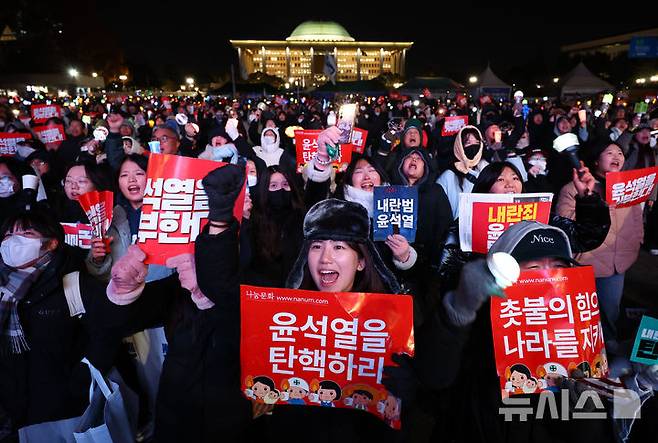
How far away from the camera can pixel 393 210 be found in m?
3.23

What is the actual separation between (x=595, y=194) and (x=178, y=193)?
2847 millimetres

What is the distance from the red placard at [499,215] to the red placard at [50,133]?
24.5 feet

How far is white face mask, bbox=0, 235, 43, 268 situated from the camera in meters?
2.26

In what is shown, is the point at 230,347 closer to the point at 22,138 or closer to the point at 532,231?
the point at 532,231

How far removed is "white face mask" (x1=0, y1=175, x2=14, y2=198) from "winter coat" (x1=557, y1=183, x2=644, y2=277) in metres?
4.96

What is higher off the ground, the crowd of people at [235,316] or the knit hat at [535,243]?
the knit hat at [535,243]

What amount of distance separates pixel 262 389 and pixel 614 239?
3107 millimetres

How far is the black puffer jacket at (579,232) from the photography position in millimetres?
3020

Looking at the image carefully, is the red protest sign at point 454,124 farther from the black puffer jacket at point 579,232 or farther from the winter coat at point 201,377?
the winter coat at point 201,377

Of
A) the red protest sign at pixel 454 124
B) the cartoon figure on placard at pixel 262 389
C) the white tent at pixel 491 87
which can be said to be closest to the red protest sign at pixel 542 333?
the cartoon figure on placard at pixel 262 389

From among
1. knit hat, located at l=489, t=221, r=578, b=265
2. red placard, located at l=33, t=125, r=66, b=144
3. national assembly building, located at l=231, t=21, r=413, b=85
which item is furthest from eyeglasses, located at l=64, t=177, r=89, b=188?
national assembly building, located at l=231, t=21, r=413, b=85

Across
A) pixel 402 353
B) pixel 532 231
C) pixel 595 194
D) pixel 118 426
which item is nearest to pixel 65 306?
pixel 118 426

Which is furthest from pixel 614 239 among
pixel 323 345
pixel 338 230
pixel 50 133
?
pixel 50 133

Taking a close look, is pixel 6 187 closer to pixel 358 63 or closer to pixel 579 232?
pixel 579 232
